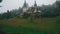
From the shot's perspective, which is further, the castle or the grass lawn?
the castle

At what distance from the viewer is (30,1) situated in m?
2.62

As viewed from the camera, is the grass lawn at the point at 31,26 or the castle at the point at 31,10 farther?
the castle at the point at 31,10

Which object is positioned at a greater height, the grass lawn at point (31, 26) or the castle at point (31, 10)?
the castle at point (31, 10)

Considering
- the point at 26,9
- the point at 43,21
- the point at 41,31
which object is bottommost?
the point at 41,31

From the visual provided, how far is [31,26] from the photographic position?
2.54m

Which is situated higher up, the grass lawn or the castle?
the castle

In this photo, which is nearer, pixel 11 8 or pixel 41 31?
pixel 41 31

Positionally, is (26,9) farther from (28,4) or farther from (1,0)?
(1,0)

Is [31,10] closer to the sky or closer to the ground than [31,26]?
closer to the sky

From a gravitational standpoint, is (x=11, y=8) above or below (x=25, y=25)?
above

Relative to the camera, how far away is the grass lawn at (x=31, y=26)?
8.14 feet

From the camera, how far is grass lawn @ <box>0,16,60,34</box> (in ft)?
Answer: 8.14

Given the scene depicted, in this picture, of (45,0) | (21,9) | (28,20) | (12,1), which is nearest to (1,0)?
(12,1)

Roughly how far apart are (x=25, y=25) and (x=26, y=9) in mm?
280
